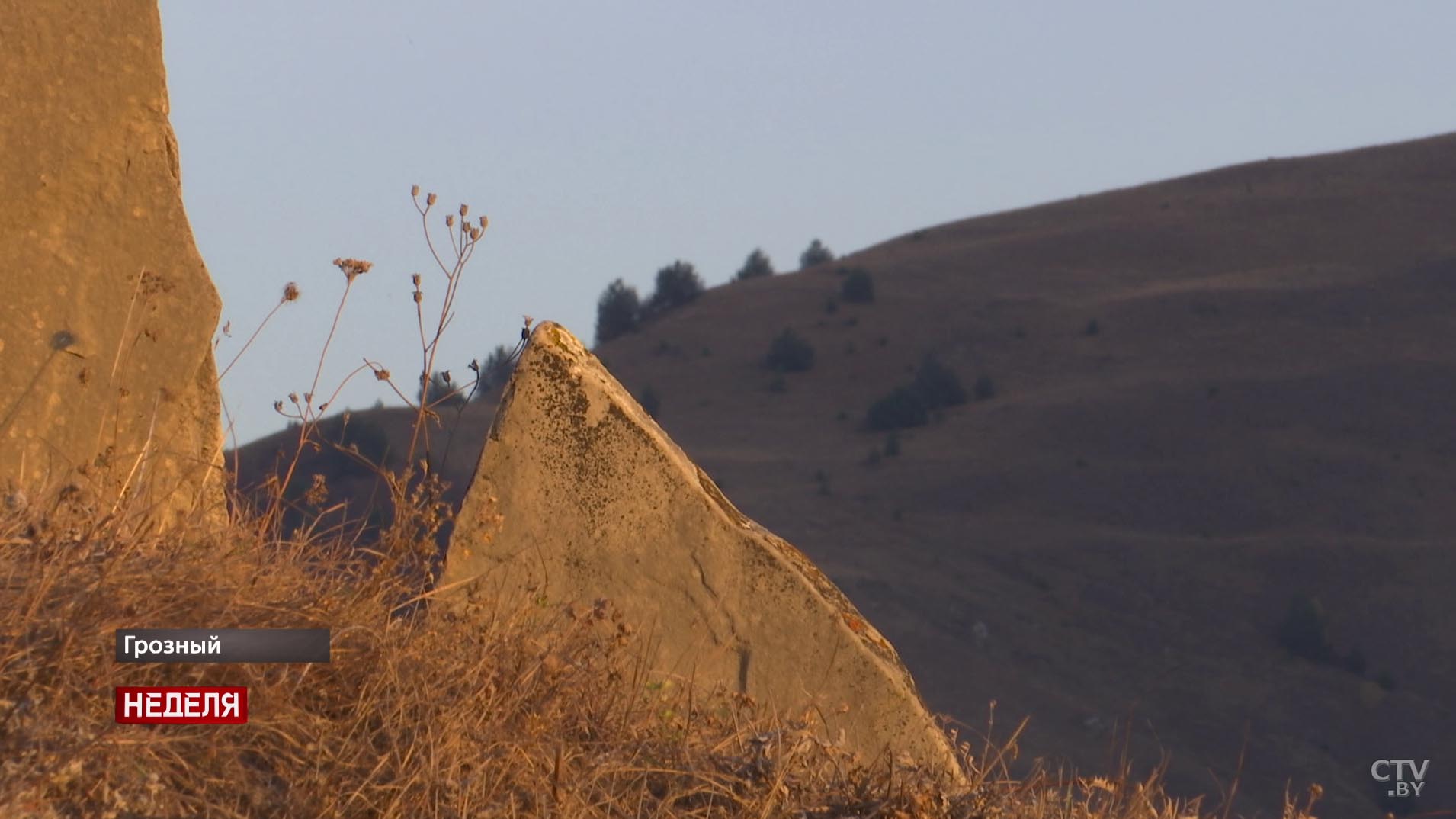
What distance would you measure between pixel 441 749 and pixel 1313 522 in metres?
36.4

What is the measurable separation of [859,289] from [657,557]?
170 feet

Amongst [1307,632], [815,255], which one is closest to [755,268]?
[815,255]

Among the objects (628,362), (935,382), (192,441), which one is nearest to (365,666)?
(192,441)

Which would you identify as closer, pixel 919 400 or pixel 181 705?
pixel 181 705

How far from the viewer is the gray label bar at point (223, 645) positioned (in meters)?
2.38

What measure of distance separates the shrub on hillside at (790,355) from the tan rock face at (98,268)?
1865 inches

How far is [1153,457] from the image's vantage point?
39594 millimetres

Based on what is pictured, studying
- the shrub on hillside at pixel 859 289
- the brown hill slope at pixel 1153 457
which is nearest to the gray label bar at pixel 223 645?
the brown hill slope at pixel 1153 457

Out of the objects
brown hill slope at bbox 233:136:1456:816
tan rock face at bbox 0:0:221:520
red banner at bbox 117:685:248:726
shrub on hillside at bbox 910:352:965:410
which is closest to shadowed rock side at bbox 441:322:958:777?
tan rock face at bbox 0:0:221:520

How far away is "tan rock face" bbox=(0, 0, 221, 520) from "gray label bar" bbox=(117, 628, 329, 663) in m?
0.86

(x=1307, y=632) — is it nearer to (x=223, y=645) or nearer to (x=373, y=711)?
(x=373, y=711)

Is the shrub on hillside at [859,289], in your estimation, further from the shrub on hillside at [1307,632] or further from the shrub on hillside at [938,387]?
the shrub on hillside at [1307,632]

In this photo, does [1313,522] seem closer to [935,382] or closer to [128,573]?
[935,382]

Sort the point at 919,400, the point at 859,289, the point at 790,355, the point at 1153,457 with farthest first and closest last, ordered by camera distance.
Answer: the point at 859,289 → the point at 790,355 → the point at 919,400 → the point at 1153,457
